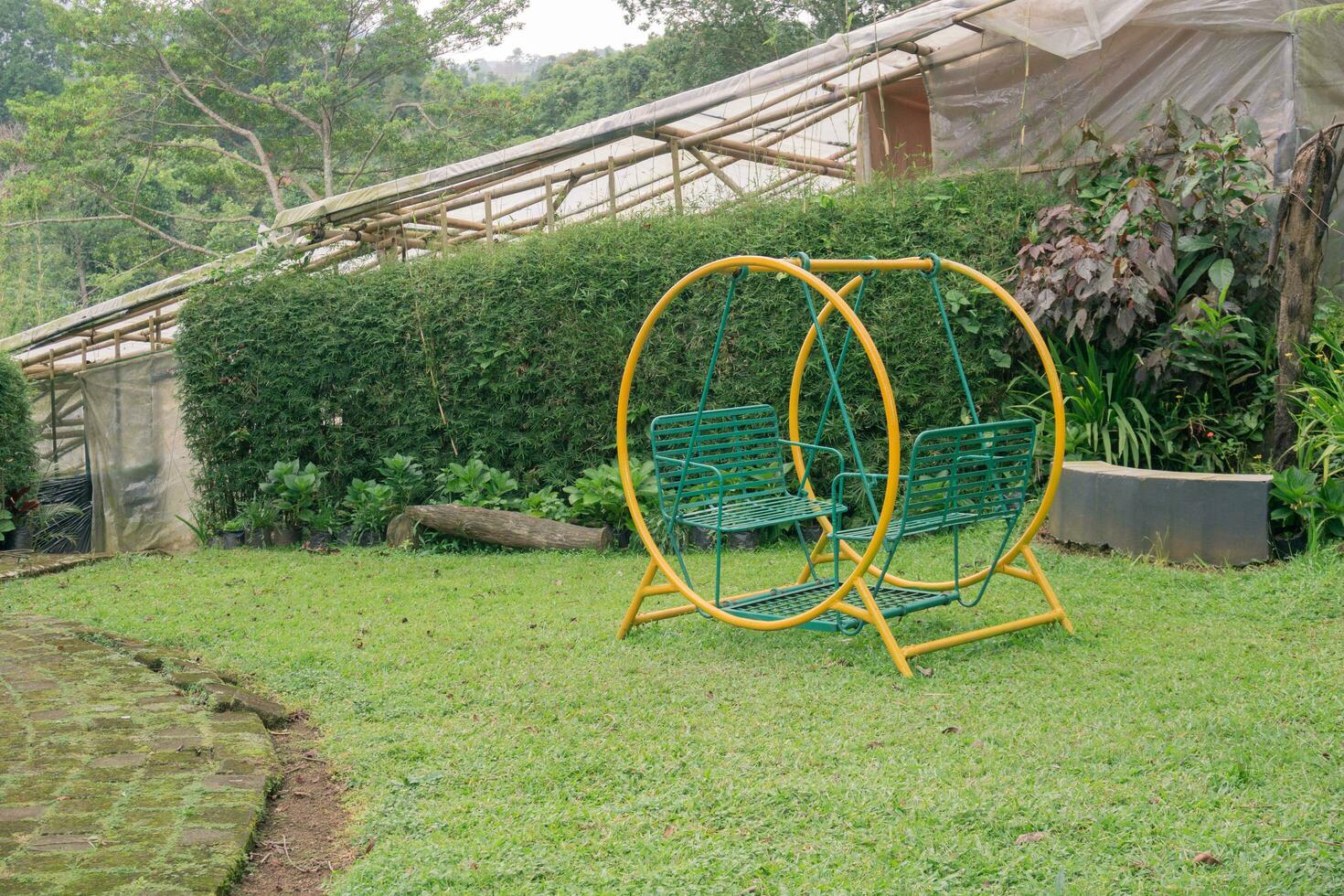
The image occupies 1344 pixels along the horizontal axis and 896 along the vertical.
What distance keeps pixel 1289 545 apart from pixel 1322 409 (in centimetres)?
84

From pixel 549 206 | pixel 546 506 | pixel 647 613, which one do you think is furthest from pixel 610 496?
pixel 549 206

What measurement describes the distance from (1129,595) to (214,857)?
442 centimetres

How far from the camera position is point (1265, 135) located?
288 inches

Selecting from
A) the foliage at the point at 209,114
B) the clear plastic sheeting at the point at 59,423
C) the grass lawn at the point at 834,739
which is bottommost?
the grass lawn at the point at 834,739

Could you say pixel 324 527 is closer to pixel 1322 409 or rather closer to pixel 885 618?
pixel 885 618

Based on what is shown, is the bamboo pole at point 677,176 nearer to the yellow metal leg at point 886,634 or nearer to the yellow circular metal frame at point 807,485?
→ the yellow circular metal frame at point 807,485

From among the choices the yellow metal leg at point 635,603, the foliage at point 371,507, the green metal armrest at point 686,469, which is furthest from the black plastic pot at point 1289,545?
the foliage at point 371,507

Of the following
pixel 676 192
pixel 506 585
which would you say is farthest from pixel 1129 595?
pixel 676 192

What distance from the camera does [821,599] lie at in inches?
207

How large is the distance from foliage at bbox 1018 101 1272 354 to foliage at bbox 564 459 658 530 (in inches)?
117

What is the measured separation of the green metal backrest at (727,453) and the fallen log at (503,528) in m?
2.36

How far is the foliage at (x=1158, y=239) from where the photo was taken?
683 cm

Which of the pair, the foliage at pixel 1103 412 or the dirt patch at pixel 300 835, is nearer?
the dirt patch at pixel 300 835

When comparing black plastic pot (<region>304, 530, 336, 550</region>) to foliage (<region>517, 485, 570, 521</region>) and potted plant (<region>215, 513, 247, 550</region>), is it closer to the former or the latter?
potted plant (<region>215, 513, 247, 550</region>)
